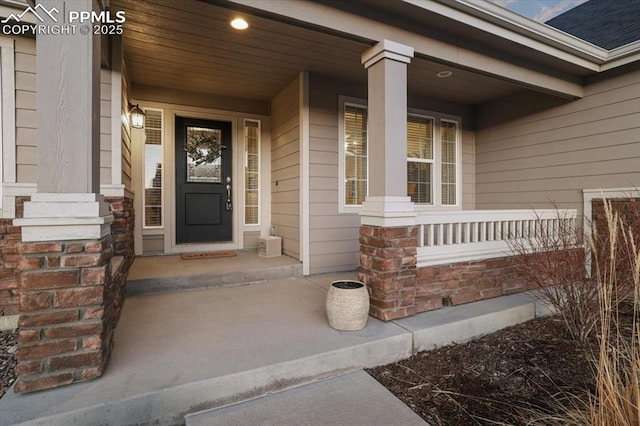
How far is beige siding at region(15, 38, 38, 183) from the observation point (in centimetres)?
275

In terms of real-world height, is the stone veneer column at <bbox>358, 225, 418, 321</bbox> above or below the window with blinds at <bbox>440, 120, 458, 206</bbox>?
below

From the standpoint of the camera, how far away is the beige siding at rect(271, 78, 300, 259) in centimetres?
421

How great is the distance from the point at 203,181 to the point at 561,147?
5.05 meters

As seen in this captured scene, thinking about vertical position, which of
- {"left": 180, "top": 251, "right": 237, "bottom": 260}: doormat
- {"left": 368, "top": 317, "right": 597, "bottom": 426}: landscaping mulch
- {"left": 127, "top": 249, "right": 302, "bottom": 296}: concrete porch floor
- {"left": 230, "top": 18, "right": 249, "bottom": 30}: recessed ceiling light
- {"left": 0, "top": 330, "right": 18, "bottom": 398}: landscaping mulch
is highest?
{"left": 230, "top": 18, "right": 249, "bottom": 30}: recessed ceiling light

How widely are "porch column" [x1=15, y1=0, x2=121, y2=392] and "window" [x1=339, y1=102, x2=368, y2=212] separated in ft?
9.86

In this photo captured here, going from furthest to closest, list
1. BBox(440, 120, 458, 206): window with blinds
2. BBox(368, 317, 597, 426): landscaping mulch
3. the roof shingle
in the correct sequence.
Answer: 1. BBox(440, 120, 458, 206): window with blinds
2. the roof shingle
3. BBox(368, 317, 597, 426): landscaping mulch

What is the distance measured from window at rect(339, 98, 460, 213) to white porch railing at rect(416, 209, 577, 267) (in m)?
1.45

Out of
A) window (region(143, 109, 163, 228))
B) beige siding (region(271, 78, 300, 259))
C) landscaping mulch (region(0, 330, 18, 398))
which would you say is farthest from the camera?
window (region(143, 109, 163, 228))

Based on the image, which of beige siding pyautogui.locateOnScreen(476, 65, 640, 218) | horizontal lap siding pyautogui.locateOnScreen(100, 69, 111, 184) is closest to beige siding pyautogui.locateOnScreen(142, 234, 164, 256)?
horizontal lap siding pyautogui.locateOnScreen(100, 69, 111, 184)

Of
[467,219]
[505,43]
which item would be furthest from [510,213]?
[505,43]

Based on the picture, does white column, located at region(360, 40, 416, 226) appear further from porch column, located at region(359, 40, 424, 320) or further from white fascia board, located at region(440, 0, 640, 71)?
white fascia board, located at region(440, 0, 640, 71)

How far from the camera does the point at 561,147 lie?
4.30 m

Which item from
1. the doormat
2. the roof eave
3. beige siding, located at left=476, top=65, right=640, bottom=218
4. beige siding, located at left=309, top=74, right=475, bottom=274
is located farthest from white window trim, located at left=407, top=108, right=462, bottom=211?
the doormat

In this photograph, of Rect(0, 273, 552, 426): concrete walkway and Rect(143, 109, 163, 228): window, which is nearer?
Rect(0, 273, 552, 426): concrete walkway
